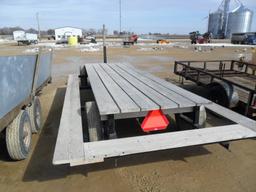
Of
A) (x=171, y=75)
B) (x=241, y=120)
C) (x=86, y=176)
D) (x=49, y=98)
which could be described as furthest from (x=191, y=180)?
(x=171, y=75)

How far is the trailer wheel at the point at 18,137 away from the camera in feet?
10.2

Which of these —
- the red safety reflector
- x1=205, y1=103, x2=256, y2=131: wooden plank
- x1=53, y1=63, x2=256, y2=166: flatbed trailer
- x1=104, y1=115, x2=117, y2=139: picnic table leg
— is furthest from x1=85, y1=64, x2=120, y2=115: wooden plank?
x1=205, y1=103, x2=256, y2=131: wooden plank

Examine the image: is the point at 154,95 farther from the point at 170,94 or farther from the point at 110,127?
the point at 110,127

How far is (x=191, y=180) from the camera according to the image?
9.86ft

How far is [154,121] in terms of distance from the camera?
3127 mm

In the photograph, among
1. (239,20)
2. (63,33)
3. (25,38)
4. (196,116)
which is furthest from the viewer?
(239,20)

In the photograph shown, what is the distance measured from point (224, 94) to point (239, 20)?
93367 mm

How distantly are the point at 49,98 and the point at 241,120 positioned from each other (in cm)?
549

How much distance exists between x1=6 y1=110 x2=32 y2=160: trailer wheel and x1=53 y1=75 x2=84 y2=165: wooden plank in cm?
64

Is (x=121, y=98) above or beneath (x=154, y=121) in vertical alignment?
above

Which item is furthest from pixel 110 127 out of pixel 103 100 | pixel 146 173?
pixel 146 173

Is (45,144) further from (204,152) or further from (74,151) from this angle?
(204,152)

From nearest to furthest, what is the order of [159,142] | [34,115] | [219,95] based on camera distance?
[159,142], [34,115], [219,95]

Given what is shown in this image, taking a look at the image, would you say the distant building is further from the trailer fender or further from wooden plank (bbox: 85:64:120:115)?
wooden plank (bbox: 85:64:120:115)
